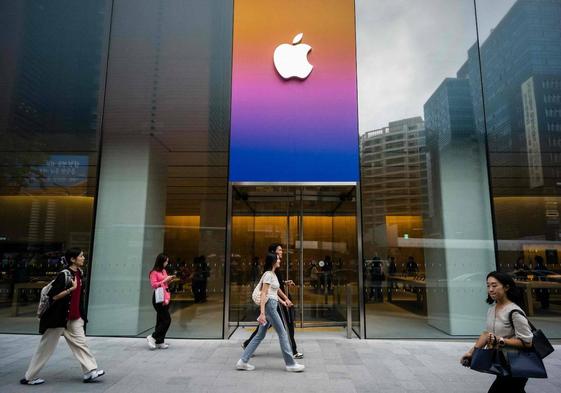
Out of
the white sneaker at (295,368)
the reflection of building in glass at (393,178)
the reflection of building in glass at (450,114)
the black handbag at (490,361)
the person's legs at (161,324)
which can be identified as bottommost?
the white sneaker at (295,368)

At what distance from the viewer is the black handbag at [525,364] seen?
2793 millimetres

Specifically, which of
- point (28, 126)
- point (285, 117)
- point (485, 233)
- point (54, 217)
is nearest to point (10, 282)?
point (54, 217)

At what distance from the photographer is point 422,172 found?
777 centimetres

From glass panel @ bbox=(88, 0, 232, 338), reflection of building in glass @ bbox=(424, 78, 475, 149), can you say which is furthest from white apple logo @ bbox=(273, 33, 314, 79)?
reflection of building in glass @ bbox=(424, 78, 475, 149)

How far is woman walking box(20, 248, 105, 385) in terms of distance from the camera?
15.1 ft

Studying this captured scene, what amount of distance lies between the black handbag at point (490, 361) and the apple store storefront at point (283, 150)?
14.5 feet

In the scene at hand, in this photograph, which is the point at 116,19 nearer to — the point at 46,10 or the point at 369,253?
the point at 46,10

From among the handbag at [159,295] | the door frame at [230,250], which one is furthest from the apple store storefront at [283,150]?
the handbag at [159,295]

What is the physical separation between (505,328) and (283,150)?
17.6 feet

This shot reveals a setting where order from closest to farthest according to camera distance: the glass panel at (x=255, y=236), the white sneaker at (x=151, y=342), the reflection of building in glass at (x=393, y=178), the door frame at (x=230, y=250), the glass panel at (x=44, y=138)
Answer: the white sneaker at (x=151, y=342), the door frame at (x=230, y=250), the reflection of building in glass at (x=393, y=178), the glass panel at (x=44, y=138), the glass panel at (x=255, y=236)

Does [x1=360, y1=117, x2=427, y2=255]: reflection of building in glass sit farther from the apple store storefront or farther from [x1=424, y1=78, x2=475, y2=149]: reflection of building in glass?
[x1=424, y1=78, x2=475, y2=149]: reflection of building in glass

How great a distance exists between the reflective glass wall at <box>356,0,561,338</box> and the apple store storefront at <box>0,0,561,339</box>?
39 mm

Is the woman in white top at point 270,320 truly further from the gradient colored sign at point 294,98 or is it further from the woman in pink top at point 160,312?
the gradient colored sign at point 294,98

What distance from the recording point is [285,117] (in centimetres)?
776
